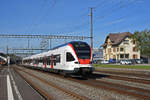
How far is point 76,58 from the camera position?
17.2 m

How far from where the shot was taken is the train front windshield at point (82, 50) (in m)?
17.5

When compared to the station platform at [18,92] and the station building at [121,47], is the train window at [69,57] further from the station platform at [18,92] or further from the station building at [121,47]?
the station building at [121,47]

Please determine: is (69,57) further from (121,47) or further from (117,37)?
(117,37)

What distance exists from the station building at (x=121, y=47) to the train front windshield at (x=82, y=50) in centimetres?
5868

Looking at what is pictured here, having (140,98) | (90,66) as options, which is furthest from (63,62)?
(140,98)

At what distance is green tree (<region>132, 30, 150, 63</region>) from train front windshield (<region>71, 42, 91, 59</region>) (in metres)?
32.1

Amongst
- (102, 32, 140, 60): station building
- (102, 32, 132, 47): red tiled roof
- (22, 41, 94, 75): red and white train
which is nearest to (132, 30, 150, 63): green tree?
(102, 32, 140, 60): station building

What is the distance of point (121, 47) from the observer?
3004 inches

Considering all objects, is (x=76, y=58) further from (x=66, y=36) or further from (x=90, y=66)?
(x=66, y=36)

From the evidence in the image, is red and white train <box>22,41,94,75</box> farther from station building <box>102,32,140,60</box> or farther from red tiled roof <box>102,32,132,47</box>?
→ red tiled roof <box>102,32,132,47</box>

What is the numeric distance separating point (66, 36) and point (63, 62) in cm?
1972

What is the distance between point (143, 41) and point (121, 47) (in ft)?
93.0

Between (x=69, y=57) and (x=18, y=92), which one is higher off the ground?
(x=69, y=57)

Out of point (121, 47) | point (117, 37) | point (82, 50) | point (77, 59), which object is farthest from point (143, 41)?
point (77, 59)
